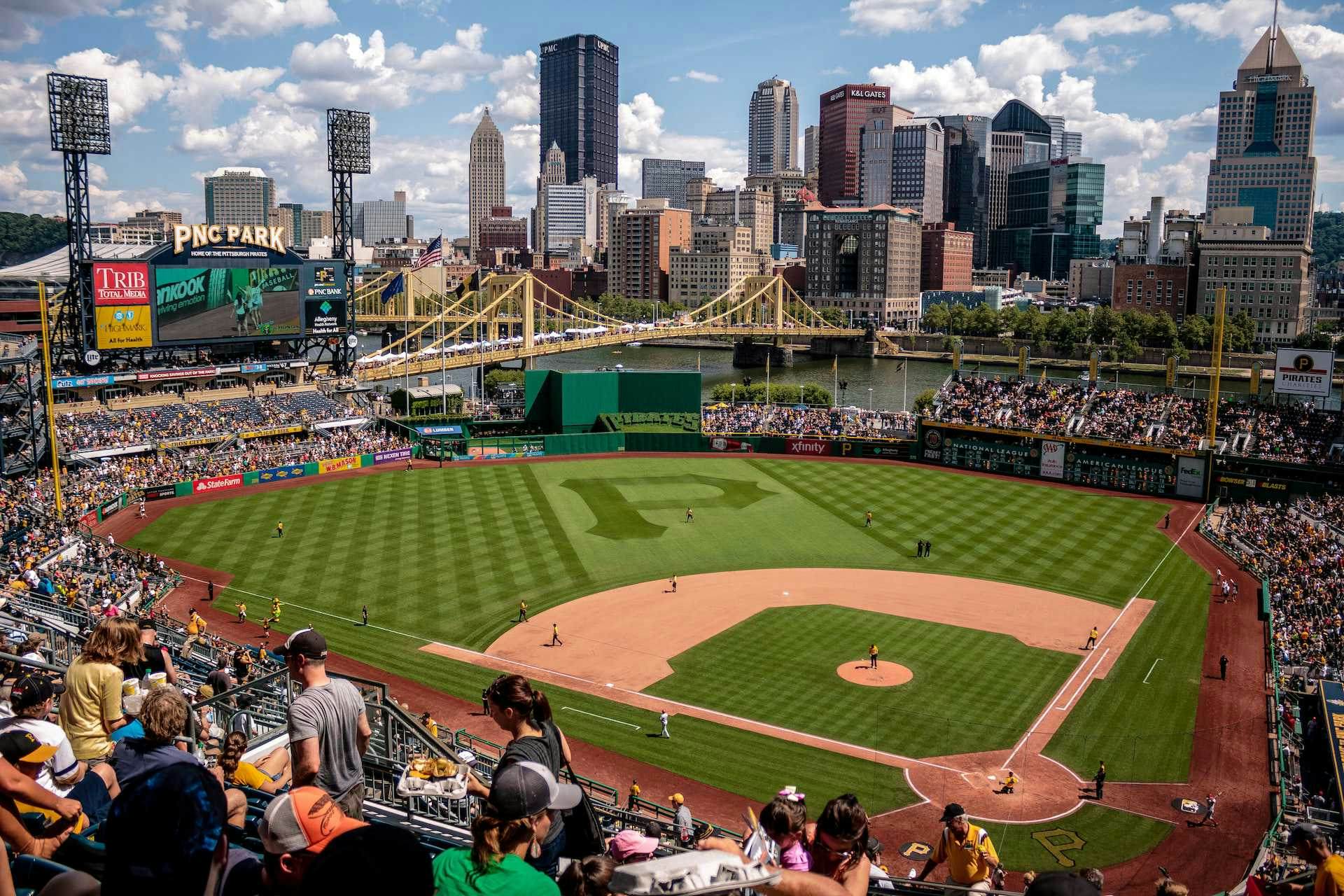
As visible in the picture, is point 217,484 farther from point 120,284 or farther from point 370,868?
point 370,868

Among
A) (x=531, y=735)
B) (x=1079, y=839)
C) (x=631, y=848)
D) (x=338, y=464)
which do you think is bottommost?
(x=1079, y=839)

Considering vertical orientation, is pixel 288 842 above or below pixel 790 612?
above

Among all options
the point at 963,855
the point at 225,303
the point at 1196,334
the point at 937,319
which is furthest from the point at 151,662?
the point at 937,319

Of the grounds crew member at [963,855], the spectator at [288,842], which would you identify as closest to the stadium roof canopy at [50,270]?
the grounds crew member at [963,855]

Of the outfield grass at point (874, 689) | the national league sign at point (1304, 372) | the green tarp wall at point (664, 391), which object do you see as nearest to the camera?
the outfield grass at point (874, 689)

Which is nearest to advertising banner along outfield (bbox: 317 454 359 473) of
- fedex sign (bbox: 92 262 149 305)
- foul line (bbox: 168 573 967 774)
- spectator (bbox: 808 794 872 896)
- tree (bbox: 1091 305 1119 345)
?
fedex sign (bbox: 92 262 149 305)

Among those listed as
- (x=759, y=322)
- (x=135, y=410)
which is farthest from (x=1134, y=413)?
(x=759, y=322)

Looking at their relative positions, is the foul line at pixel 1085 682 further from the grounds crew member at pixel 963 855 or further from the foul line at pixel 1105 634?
the grounds crew member at pixel 963 855
